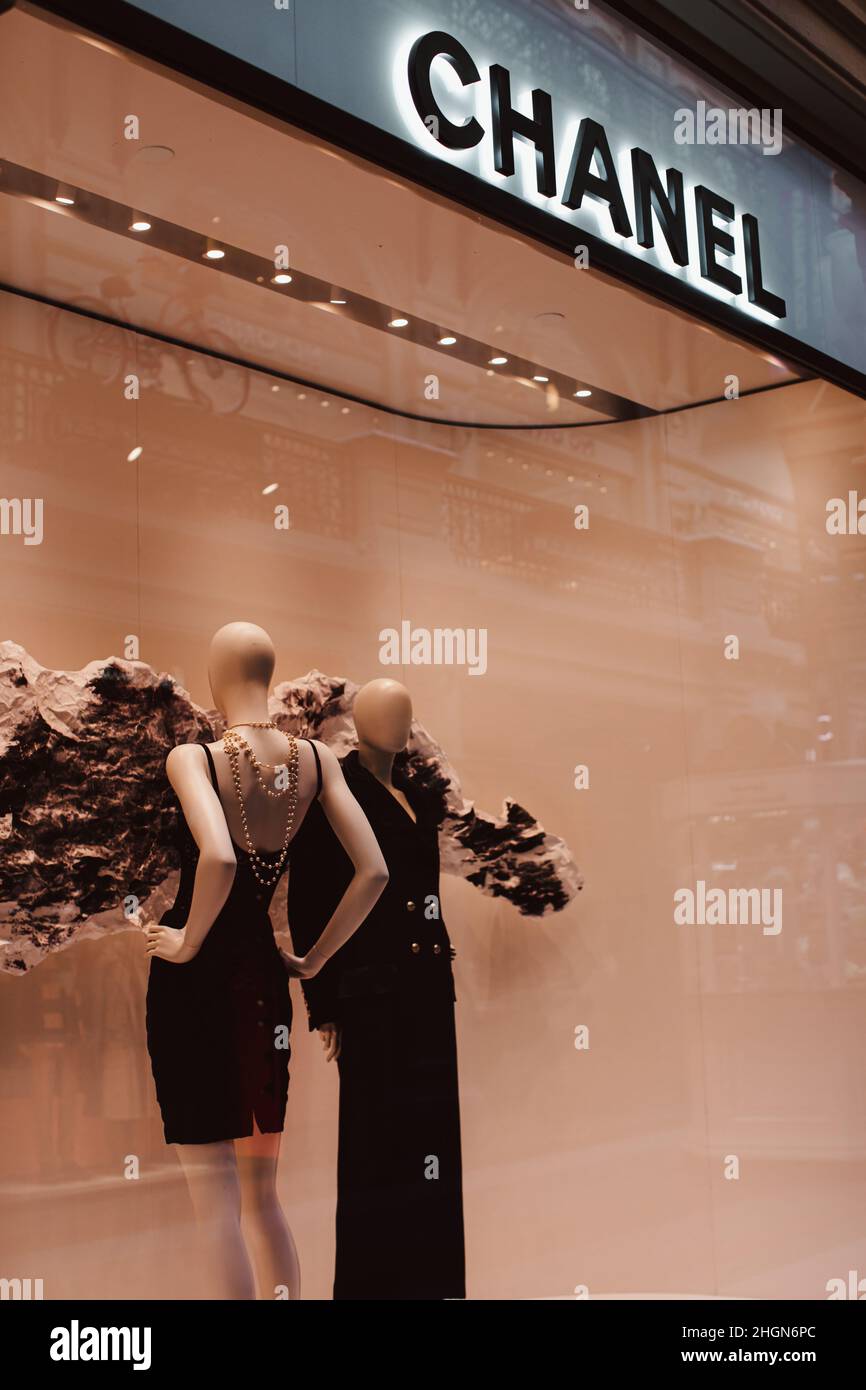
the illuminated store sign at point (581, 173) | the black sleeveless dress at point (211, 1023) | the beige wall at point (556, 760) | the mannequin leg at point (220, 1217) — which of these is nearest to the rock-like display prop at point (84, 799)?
the beige wall at point (556, 760)

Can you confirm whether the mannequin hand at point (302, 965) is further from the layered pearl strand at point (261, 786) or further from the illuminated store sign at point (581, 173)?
the illuminated store sign at point (581, 173)

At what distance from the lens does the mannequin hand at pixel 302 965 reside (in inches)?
118

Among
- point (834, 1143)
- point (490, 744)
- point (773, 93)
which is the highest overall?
point (773, 93)

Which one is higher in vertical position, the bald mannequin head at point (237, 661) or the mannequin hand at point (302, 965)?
the bald mannequin head at point (237, 661)

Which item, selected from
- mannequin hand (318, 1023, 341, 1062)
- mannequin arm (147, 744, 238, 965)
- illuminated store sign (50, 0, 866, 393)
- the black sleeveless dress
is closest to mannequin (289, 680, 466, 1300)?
mannequin hand (318, 1023, 341, 1062)

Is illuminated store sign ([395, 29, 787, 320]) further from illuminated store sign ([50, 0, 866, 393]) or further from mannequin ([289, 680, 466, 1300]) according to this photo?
mannequin ([289, 680, 466, 1300])

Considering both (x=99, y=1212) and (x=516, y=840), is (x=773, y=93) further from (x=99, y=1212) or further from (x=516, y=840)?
(x=99, y=1212)

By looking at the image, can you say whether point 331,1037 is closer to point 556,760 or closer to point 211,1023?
point 211,1023

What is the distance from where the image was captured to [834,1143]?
4098mm

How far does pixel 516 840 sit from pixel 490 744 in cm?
28

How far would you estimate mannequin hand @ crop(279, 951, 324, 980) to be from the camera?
299 centimetres

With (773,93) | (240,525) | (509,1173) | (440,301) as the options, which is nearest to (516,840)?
(509,1173)

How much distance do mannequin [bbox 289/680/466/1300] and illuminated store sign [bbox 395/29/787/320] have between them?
1270 millimetres

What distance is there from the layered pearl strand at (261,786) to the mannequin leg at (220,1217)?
565 mm
